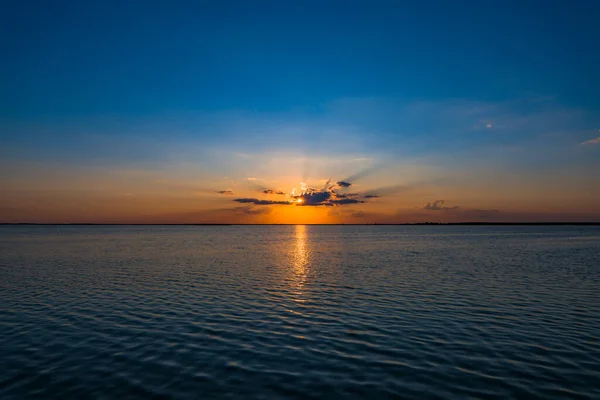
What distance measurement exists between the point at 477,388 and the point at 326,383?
17.4 ft

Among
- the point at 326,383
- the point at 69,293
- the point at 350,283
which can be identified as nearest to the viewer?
the point at 326,383

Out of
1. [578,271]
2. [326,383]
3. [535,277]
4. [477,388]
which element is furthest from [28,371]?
[578,271]

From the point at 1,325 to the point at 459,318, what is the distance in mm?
26936

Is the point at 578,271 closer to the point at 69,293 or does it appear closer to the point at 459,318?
the point at 459,318

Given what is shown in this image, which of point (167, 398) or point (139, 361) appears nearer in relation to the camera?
point (167, 398)

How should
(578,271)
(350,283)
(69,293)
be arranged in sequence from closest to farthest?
(69,293) → (350,283) → (578,271)

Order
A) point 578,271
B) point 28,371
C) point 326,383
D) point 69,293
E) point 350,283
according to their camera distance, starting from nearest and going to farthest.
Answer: point 326,383 < point 28,371 < point 69,293 < point 350,283 < point 578,271

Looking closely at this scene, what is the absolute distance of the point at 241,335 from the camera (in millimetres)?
20375

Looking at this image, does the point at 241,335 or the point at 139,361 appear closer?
the point at 139,361

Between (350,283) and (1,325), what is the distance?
1086 inches

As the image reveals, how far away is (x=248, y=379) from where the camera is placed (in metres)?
14.5

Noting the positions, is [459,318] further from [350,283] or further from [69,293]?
[69,293]

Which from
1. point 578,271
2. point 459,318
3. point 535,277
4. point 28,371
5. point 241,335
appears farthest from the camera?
point 578,271

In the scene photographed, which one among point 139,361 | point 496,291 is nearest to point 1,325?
point 139,361
